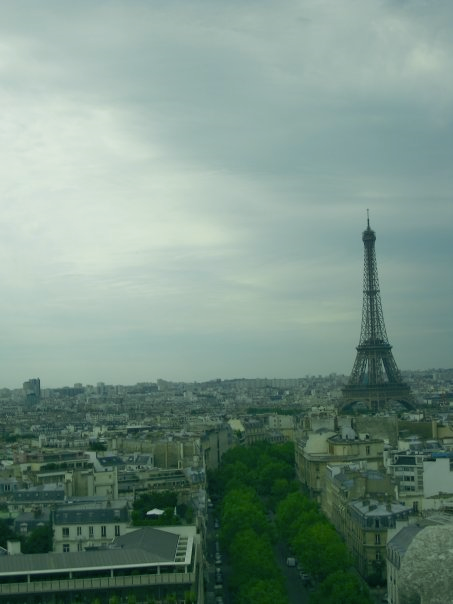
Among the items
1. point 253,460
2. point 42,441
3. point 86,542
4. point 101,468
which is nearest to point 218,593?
point 86,542

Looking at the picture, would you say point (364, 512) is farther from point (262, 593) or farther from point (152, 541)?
point (152, 541)

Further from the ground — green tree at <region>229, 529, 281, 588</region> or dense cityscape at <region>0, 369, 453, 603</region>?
dense cityscape at <region>0, 369, 453, 603</region>

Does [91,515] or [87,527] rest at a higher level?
[91,515]

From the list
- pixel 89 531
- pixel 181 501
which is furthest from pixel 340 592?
pixel 181 501

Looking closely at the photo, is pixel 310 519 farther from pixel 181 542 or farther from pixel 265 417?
pixel 265 417

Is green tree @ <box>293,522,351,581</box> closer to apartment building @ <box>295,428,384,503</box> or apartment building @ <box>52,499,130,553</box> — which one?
apartment building @ <box>52,499,130,553</box>

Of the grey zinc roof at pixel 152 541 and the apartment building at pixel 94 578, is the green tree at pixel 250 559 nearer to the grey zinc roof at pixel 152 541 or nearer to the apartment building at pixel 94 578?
the grey zinc roof at pixel 152 541

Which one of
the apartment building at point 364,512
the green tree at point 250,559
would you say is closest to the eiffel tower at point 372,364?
the apartment building at point 364,512

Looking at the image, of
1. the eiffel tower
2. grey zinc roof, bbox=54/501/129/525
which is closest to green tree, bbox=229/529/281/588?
grey zinc roof, bbox=54/501/129/525

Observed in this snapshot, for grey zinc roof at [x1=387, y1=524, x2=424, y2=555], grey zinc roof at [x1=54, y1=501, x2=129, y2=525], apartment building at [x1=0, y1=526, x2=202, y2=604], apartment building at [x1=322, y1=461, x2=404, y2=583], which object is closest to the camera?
apartment building at [x1=0, y1=526, x2=202, y2=604]
